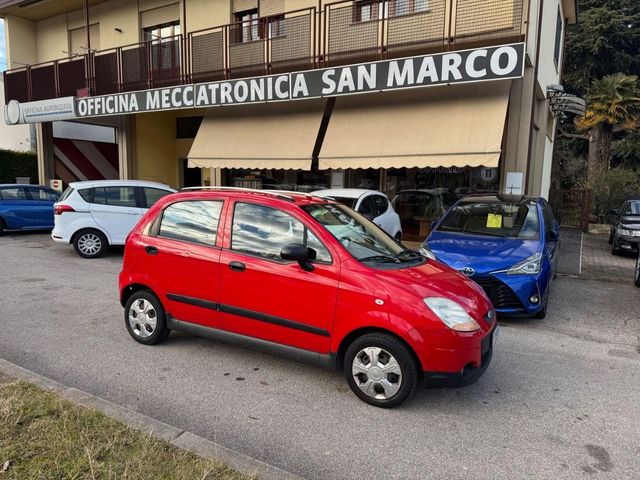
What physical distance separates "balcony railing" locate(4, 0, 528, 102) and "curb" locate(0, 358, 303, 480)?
868cm

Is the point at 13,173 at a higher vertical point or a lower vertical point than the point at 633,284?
higher

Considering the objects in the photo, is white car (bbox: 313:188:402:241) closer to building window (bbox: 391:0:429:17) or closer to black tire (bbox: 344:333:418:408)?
building window (bbox: 391:0:429:17)

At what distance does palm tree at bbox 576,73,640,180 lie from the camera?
75.9 feet

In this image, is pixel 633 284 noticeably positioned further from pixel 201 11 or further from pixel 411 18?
pixel 201 11

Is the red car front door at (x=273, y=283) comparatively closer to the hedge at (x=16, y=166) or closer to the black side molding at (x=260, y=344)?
the black side molding at (x=260, y=344)

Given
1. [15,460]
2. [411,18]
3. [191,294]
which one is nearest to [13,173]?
[411,18]

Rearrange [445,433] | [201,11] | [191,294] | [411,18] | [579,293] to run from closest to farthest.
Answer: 1. [445,433]
2. [191,294]
3. [579,293]
4. [411,18]
5. [201,11]

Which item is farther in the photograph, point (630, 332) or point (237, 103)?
point (237, 103)

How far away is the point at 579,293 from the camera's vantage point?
7.86 meters

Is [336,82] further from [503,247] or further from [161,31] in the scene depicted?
[161,31]

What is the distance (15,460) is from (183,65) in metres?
12.2

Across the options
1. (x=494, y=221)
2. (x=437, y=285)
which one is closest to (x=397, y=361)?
(x=437, y=285)

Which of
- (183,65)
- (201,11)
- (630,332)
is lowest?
(630,332)

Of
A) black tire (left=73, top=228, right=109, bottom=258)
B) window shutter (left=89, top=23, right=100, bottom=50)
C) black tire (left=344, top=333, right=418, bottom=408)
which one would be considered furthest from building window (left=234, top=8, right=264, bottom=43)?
black tire (left=344, top=333, right=418, bottom=408)
